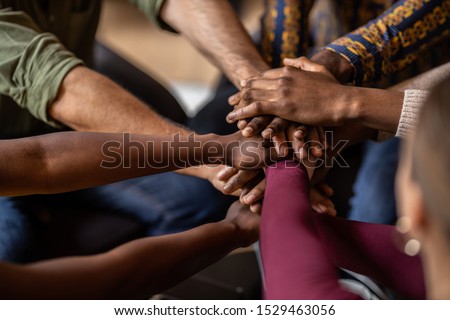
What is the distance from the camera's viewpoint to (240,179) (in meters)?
1.15

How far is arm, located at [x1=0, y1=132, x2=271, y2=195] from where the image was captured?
0.97 m

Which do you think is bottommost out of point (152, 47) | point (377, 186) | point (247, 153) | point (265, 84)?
point (152, 47)

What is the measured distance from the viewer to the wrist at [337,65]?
1253 millimetres

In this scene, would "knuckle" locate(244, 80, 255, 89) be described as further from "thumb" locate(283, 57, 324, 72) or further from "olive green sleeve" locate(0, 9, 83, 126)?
"olive green sleeve" locate(0, 9, 83, 126)

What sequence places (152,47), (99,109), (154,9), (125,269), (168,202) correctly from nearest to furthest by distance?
1. (125,269)
2. (99,109)
3. (168,202)
4. (154,9)
5. (152,47)

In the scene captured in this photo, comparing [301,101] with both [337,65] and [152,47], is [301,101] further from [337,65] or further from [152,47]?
[152,47]

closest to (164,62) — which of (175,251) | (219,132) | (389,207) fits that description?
(219,132)

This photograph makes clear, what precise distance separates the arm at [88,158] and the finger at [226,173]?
5 centimetres

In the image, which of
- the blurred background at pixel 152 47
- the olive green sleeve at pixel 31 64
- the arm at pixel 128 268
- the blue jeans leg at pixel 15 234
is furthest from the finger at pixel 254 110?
the blurred background at pixel 152 47

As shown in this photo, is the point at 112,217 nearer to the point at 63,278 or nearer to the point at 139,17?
the point at 63,278

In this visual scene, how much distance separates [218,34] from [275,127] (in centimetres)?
40

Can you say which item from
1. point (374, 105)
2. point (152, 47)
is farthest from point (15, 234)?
point (152, 47)

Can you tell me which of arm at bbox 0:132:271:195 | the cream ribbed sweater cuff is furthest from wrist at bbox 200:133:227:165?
the cream ribbed sweater cuff

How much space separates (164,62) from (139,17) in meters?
0.25
